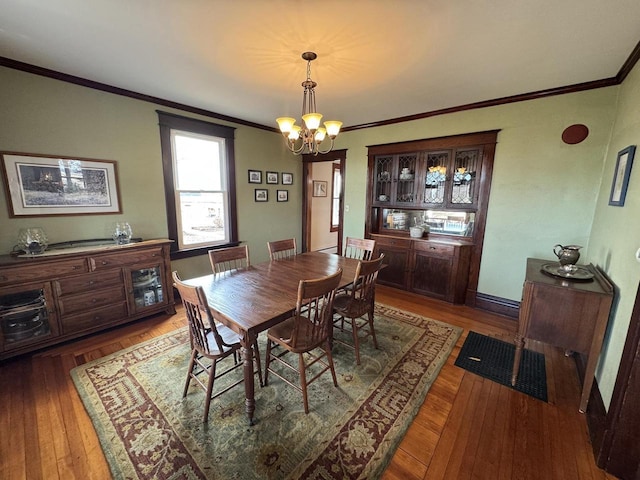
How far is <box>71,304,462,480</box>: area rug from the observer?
1.41 m

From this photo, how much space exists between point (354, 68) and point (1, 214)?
3.51 meters

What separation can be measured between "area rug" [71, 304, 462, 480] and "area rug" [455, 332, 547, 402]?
0.22 m

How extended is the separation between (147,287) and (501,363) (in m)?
3.74

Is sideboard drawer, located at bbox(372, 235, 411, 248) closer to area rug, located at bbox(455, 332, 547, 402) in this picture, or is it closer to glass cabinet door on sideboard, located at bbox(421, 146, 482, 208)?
glass cabinet door on sideboard, located at bbox(421, 146, 482, 208)

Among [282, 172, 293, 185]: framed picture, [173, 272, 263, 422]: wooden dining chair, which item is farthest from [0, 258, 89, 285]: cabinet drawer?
[282, 172, 293, 185]: framed picture

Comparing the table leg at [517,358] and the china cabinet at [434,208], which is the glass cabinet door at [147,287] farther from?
the table leg at [517,358]

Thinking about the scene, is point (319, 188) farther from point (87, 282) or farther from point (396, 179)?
point (87, 282)

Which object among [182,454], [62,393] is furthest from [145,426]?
[62,393]

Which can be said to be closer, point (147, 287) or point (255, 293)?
point (255, 293)

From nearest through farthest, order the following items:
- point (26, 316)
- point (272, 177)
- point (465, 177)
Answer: point (26, 316), point (465, 177), point (272, 177)

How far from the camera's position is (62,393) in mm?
1906

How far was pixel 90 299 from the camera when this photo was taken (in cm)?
254

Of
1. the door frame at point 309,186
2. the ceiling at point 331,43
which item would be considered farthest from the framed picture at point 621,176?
the door frame at point 309,186

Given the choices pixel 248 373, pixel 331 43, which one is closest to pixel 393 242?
pixel 331 43
